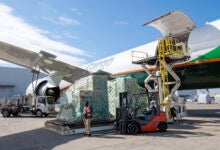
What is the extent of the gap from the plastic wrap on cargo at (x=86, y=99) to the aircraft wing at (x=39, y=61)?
4.20 metres

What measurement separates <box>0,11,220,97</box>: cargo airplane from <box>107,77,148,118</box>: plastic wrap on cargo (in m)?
2.50

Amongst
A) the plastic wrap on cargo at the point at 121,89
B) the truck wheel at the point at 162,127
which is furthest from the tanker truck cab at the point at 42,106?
the truck wheel at the point at 162,127

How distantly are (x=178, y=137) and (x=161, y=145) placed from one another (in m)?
1.85

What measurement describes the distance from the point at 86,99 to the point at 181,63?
677 cm

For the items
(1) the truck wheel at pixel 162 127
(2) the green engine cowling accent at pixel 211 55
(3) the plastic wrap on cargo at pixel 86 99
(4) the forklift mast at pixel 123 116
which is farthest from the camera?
(2) the green engine cowling accent at pixel 211 55

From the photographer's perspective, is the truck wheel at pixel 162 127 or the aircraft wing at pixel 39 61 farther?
the aircraft wing at pixel 39 61

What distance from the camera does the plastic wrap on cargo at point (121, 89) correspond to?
48.4 feet

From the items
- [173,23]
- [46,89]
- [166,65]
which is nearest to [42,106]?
[46,89]

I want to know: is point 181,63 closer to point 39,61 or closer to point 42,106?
point 39,61

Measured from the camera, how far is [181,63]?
15.8 meters

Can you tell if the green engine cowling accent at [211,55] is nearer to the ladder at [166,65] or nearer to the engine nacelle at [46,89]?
the ladder at [166,65]

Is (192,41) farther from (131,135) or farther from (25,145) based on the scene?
(25,145)

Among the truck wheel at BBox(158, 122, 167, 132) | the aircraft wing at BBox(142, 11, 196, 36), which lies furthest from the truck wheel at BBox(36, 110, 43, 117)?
the truck wheel at BBox(158, 122, 167, 132)

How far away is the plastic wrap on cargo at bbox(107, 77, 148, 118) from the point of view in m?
14.8
